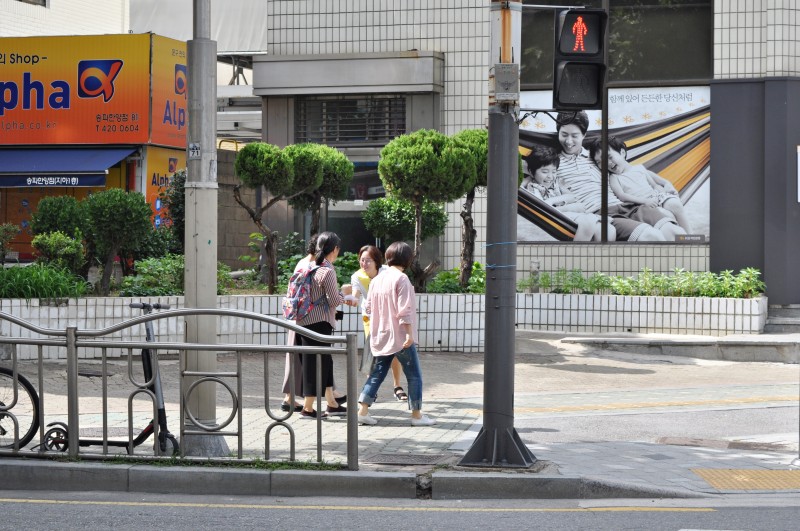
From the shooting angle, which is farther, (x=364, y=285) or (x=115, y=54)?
(x=115, y=54)

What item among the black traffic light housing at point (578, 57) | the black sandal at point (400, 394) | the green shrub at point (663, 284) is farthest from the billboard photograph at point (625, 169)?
the black traffic light housing at point (578, 57)

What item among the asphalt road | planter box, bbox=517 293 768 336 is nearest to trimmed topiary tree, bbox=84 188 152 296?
planter box, bbox=517 293 768 336

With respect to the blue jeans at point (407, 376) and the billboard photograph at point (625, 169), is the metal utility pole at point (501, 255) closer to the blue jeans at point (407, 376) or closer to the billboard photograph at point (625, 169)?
the blue jeans at point (407, 376)

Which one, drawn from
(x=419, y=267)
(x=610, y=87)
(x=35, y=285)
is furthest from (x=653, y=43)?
(x=35, y=285)

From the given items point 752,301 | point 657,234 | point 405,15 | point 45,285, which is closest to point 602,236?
point 657,234

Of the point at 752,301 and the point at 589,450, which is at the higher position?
the point at 752,301

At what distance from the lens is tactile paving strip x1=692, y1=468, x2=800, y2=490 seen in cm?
804

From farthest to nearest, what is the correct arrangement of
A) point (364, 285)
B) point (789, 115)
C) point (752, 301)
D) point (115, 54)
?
1. point (115, 54)
2. point (789, 115)
3. point (752, 301)
4. point (364, 285)

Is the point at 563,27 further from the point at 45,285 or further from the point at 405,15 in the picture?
the point at 405,15

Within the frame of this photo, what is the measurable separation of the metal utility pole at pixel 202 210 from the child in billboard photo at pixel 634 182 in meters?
10.8

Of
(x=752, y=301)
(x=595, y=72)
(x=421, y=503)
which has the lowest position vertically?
(x=421, y=503)

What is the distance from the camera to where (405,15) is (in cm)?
1925

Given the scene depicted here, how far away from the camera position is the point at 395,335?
34.7ft

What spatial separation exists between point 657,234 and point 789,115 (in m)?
2.72
